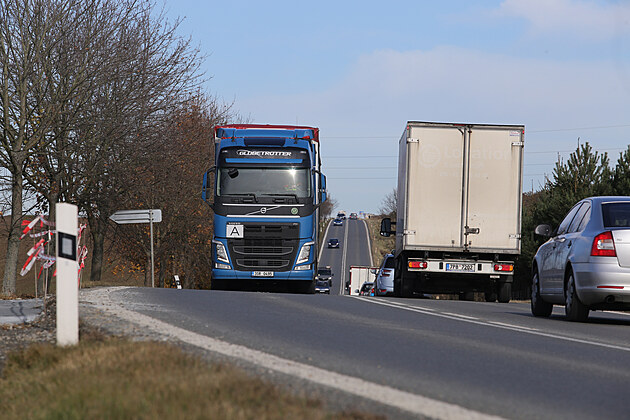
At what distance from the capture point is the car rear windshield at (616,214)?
456 inches

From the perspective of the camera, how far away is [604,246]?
11.4m

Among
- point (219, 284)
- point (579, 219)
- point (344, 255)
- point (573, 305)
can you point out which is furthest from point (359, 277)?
point (344, 255)

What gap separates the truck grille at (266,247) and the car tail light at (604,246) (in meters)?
9.44

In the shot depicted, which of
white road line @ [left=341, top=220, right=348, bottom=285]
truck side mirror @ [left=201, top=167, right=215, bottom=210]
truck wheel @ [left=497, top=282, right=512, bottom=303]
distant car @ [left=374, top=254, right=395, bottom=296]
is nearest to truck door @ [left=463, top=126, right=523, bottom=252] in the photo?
truck wheel @ [left=497, top=282, right=512, bottom=303]

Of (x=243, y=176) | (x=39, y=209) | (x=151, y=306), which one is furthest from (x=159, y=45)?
(x=151, y=306)

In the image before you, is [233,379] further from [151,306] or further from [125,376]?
[151,306]

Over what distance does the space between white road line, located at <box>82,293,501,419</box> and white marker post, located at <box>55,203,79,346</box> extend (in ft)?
3.00

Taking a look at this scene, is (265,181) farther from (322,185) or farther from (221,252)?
(221,252)

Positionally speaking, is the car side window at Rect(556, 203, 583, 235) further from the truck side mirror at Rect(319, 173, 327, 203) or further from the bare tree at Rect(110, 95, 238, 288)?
the bare tree at Rect(110, 95, 238, 288)

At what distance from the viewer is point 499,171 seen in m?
19.7

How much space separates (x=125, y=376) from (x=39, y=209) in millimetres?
28019

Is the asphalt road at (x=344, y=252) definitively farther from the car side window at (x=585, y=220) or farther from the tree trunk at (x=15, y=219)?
the car side window at (x=585, y=220)

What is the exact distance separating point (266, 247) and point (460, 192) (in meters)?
4.50

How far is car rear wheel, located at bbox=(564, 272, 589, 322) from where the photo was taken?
12.0m
